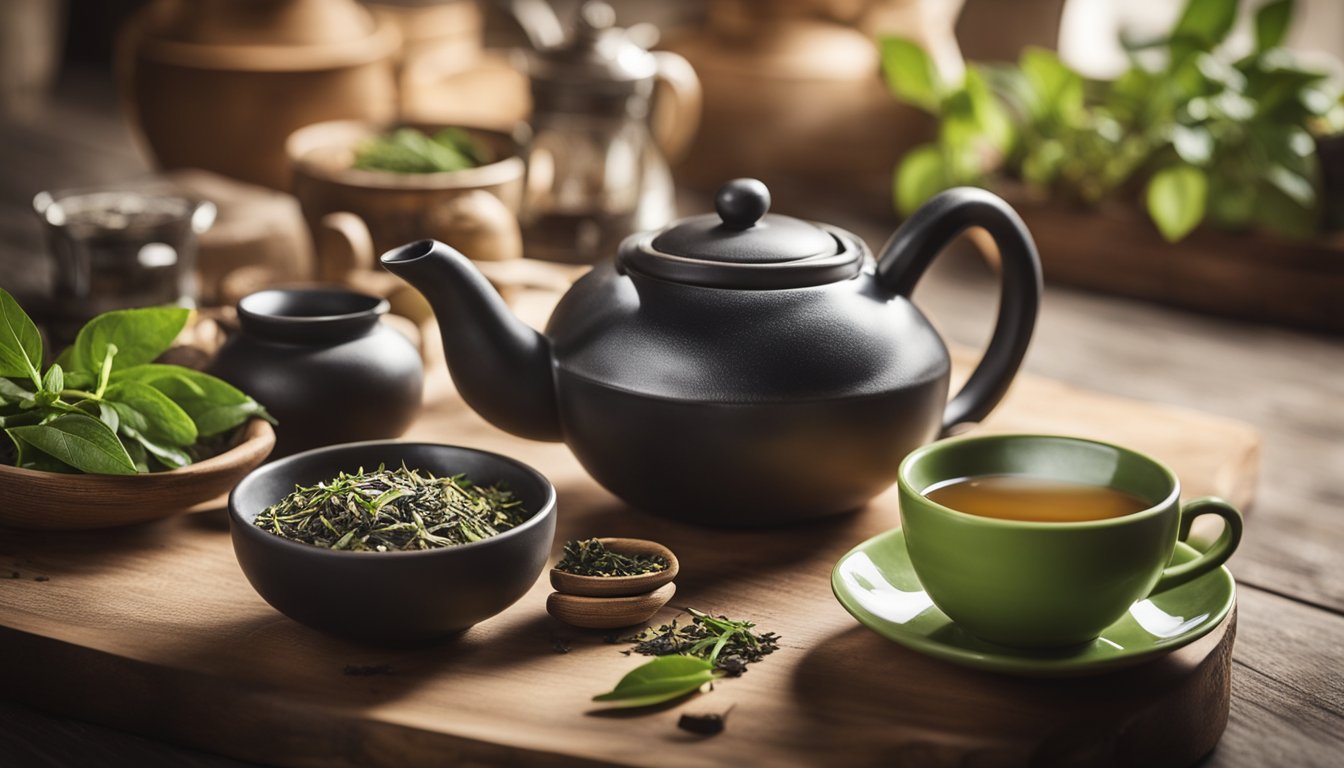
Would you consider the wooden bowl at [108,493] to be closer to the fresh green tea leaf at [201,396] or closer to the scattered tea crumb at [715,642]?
the fresh green tea leaf at [201,396]

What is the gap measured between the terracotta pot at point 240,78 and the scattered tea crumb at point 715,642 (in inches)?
54.9

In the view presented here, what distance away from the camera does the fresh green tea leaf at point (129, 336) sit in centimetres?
111

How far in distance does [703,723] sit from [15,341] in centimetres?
60

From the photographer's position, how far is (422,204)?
1692 millimetres

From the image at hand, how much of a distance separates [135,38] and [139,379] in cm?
128

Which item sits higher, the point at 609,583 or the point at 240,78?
the point at 240,78

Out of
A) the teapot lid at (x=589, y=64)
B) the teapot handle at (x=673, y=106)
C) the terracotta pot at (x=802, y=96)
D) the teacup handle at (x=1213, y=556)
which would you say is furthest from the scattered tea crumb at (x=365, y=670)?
the terracotta pot at (x=802, y=96)

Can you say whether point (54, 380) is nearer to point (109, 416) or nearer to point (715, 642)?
point (109, 416)

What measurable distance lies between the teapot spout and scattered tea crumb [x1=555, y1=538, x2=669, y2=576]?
5.7 inches

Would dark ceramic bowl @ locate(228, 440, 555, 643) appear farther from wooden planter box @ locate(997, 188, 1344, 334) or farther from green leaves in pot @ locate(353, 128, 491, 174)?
wooden planter box @ locate(997, 188, 1344, 334)

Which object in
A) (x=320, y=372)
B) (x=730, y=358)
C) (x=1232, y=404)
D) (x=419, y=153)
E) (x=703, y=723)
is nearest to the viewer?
(x=703, y=723)

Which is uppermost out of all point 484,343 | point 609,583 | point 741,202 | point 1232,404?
point 741,202

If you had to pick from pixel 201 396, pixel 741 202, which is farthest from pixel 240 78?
pixel 741 202

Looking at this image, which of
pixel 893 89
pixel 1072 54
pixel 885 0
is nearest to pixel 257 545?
pixel 893 89
